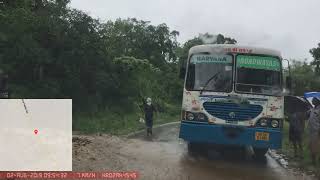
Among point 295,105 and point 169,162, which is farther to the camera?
point 295,105

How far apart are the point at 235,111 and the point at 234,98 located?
32 cm

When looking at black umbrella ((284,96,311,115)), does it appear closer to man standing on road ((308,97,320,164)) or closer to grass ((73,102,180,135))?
man standing on road ((308,97,320,164))

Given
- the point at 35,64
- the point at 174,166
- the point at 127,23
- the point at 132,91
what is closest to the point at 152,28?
the point at 127,23

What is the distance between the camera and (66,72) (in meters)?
24.4

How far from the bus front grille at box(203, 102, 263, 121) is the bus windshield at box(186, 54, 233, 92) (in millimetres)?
430

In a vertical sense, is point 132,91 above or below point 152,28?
below

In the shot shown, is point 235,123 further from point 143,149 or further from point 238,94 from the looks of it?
point 143,149

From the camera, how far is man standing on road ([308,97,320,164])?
12625mm

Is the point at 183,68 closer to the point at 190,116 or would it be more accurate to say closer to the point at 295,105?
the point at 190,116

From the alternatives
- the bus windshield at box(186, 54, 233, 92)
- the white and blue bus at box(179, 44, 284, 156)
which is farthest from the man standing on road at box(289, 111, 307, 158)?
the bus windshield at box(186, 54, 233, 92)

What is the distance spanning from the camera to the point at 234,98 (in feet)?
43.0

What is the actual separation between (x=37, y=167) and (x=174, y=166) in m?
5.06
